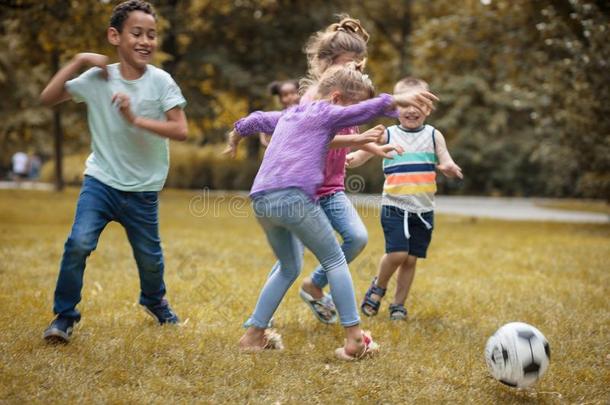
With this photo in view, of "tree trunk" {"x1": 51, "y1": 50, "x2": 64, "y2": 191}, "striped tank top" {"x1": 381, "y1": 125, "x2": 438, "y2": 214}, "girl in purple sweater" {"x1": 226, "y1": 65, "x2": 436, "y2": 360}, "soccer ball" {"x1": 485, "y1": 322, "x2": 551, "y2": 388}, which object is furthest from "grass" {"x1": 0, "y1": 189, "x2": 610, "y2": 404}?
"tree trunk" {"x1": 51, "y1": 50, "x2": 64, "y2": 191}

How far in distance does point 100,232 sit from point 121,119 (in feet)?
2.31

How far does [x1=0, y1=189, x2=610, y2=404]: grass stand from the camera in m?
3.60

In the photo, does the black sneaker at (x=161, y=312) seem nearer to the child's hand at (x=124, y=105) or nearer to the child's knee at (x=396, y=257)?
the child's hand at (x=124, y=105)

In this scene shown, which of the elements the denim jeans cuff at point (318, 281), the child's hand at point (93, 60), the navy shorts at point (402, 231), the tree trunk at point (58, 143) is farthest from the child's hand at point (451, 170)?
the tree trunk at point (58, 143)

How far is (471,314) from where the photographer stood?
224 inches

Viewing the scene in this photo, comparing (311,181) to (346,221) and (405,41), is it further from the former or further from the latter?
(405,41)

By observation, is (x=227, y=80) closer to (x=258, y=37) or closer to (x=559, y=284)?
(x=258, y=37)

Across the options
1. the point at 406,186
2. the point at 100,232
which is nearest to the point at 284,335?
the point at 100,232

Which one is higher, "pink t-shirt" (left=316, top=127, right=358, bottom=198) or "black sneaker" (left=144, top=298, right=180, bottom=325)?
"pink t-shirt" (left=316, top=127, right=358, bottom=198)

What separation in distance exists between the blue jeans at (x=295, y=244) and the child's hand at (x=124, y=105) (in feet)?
2.74

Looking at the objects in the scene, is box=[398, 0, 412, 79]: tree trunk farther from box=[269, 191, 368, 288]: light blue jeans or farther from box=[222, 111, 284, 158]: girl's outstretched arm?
box=[222, 111, 284, 158]: girl's outstretched arm

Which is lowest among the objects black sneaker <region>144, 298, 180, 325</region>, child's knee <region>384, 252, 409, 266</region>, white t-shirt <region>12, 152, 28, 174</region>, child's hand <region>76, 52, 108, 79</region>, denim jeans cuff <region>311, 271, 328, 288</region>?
white t-shirt <region>12, 152, 28, 174</region>

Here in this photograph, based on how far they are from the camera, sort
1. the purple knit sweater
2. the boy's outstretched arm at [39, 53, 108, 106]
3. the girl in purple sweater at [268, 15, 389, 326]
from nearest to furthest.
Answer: the purple knit sweater < the boy's outstretched arm at [39, 53, 108, 106] < the girl in purple sweater at [268, 15, 389, 326]

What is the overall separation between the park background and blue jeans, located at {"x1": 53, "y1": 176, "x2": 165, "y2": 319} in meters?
0.31
